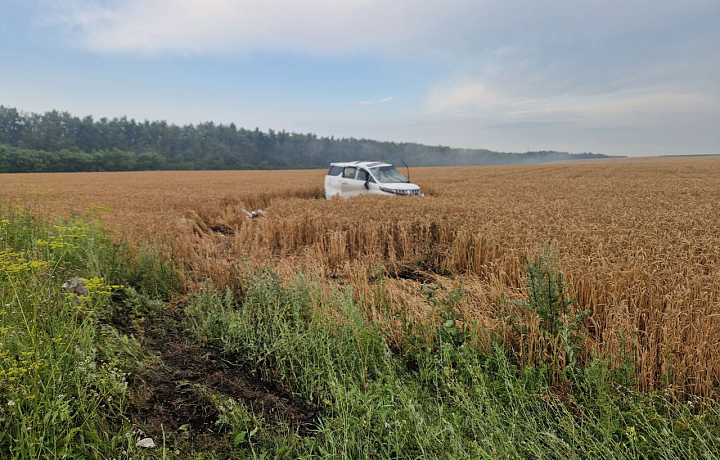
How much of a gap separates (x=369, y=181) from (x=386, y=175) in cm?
90

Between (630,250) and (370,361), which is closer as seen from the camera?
(370,361)

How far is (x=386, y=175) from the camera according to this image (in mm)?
16078

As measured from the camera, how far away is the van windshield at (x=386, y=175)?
1571 centimetres

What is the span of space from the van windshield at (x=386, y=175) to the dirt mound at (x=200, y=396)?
12237 millimetres

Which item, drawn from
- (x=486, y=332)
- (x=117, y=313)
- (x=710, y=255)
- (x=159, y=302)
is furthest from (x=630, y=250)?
(x=117, y=313)

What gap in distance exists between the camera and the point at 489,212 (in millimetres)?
8859

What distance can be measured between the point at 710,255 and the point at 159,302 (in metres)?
7.34

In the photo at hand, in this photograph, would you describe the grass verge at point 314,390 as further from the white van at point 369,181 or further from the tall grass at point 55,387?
the white van at point 369,181

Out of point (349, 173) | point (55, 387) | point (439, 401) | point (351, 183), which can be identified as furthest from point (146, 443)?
point (349, 173)

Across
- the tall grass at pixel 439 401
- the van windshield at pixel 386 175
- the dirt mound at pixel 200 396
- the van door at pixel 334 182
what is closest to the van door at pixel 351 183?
the van door at pixel 334 182

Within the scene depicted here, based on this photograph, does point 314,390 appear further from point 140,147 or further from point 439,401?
point 140,147

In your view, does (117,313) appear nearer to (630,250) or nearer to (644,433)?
(644,433)

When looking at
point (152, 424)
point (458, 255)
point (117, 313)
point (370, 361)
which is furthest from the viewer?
point (458, 255)

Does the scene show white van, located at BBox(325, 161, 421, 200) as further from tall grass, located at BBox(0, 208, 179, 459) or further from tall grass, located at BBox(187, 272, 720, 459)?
tall grass, located at BBox(0, 208, 179, 459)
